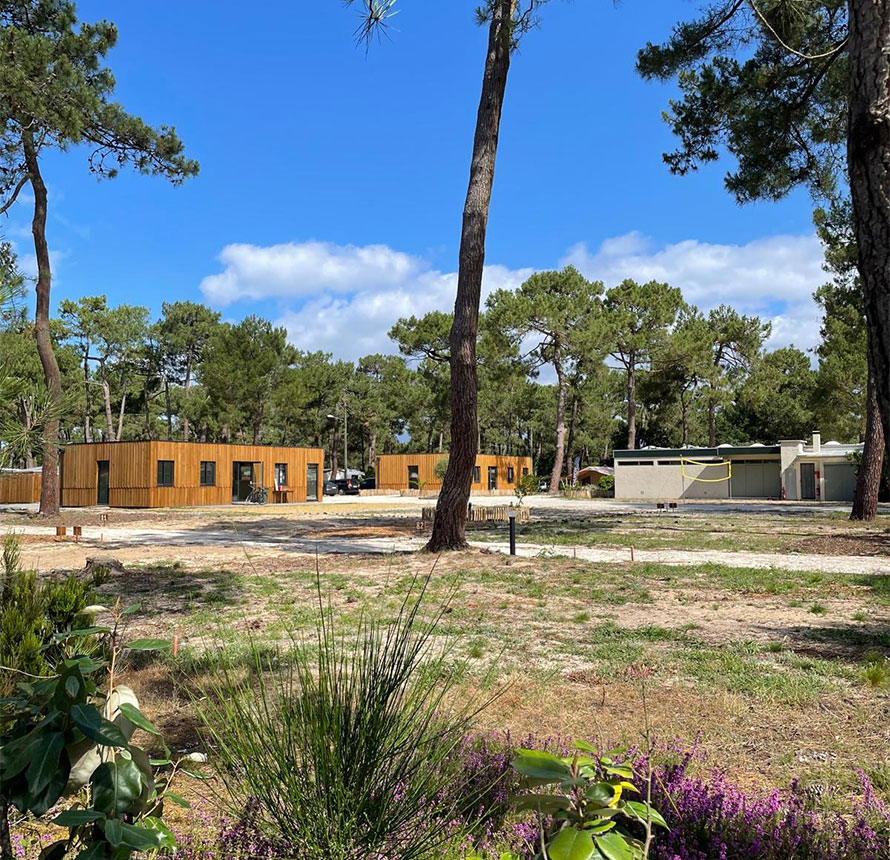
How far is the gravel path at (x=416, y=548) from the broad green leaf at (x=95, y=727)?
7.17m

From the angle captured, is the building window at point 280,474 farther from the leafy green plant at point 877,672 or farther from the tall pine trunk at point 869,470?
the leafy green plant at point 877,672

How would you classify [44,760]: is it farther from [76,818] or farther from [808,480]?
[808,480]

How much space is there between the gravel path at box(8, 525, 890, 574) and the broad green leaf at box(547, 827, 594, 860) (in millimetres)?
7369

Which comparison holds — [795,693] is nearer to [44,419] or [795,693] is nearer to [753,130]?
[44,419]

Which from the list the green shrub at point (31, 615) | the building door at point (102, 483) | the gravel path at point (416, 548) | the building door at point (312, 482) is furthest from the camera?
the building door at point (312, 482)

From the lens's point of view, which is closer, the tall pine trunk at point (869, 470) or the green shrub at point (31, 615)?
the green shrub at point (31, 615)

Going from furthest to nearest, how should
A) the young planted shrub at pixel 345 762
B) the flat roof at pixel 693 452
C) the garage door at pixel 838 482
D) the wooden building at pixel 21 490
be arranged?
the flat roof at pixel 693 452, the wooden building at pixel 21 490, the garage door at pixel 838 482, the young planted shrub at pixel 345 762

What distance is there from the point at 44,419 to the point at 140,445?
24.7m

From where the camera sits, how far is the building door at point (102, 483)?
2820 cm

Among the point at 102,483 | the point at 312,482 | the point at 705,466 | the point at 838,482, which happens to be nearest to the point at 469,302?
the point at 102,483

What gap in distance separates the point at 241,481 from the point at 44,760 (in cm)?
3099

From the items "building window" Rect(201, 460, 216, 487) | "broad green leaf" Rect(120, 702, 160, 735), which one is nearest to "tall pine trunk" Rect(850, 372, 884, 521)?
"broad green leaf" Rect(120, 702, 160, 735)

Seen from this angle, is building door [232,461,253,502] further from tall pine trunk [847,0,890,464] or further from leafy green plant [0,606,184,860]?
leafy green plant [0,606,184,860]

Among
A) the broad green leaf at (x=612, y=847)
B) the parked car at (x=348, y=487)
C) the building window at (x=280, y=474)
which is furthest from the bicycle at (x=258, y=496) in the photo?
the broad green leaf at (x=612, y=847)
